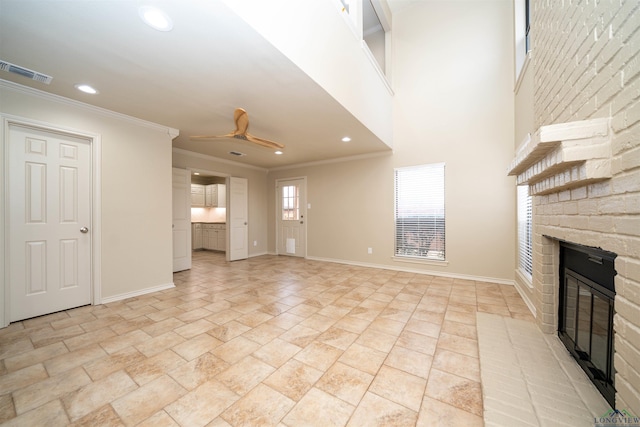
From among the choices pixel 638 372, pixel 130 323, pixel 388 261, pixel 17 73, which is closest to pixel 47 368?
pixel 130 323

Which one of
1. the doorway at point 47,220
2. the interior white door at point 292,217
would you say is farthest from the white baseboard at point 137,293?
the interior white door at point 292,217

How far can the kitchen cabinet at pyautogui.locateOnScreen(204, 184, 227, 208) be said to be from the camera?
6.84m

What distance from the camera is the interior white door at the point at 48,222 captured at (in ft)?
8.01

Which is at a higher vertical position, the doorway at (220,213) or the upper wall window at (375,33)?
the upper wall window at (375,33)

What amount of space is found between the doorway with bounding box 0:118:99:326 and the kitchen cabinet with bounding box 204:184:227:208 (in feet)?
12.9

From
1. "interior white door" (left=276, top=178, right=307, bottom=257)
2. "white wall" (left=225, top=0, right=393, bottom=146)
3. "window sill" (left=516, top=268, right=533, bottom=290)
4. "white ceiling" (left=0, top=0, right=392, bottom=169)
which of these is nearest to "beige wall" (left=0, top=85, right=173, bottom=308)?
"white ceiling" (left=0, top=0, right=392, bottom=169)

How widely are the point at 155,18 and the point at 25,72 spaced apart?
66.0 inches

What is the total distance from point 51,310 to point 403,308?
13.3 feet

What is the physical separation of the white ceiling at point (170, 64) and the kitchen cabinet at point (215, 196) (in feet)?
11.4

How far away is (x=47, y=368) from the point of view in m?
1.72

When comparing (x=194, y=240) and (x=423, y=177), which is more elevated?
(x=423, y=177)

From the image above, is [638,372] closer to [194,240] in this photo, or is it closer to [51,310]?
[51,310]

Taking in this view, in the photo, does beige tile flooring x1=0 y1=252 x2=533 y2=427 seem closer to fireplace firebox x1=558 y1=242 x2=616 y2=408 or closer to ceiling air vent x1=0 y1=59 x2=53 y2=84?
fireplace firebox x1=558 y1=242 x2=616 y2=408

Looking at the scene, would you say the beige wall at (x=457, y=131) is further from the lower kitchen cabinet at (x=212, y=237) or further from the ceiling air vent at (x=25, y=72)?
the ceiling air vent at (x=25, y=72)
